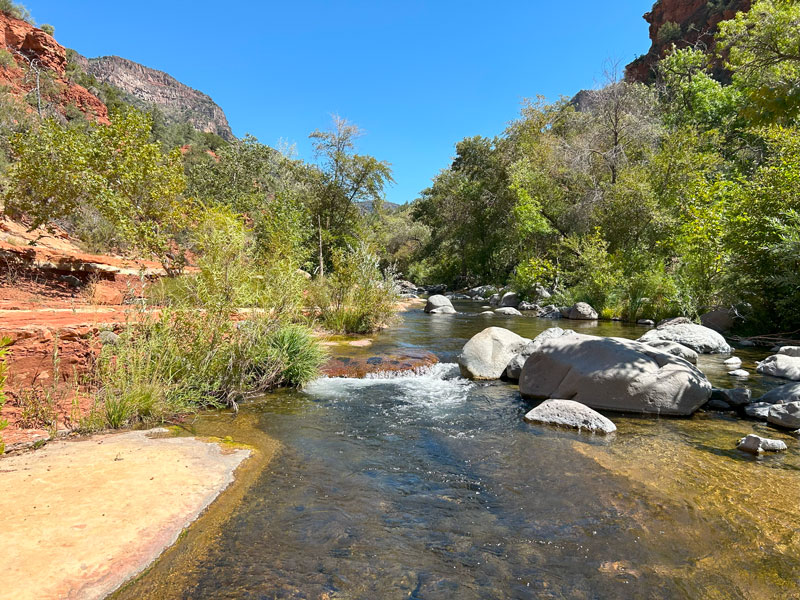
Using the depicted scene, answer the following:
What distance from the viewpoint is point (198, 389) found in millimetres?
6289

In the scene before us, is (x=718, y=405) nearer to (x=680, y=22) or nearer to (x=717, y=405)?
(x=717, y=405)

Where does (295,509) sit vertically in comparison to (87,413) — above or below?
below

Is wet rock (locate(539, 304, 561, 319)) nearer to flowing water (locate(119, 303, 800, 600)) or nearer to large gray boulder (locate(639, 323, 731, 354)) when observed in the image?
large gray boulder (locate(639, 323, 731, 354))

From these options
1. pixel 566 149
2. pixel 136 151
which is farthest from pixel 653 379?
pixel 566 149

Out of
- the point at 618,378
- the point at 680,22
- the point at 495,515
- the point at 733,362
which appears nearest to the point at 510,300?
the point at 733,362

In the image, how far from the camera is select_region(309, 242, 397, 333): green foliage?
1359 cm

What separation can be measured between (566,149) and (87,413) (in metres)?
25.8

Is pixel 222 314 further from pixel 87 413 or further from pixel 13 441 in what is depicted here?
pixel 13 441

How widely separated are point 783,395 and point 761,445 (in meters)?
2.09

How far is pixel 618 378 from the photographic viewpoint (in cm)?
665

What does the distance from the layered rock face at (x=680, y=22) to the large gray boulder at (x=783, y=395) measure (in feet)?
173

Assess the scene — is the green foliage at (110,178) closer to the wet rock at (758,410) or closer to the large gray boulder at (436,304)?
the large gray boulder at (436,304)

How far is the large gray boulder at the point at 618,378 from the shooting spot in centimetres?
648

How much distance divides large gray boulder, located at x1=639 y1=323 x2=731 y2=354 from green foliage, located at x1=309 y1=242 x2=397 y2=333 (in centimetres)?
734
